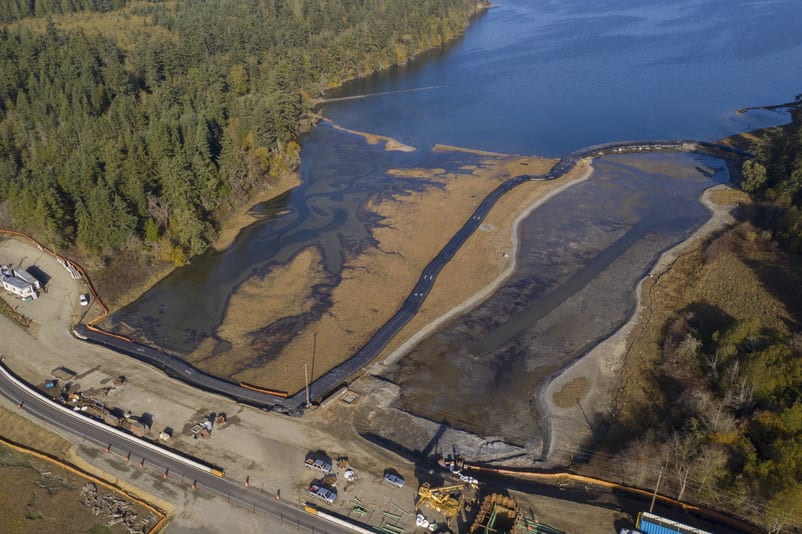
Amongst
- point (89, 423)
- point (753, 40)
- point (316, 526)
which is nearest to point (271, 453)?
point (316, 526)

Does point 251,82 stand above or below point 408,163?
above

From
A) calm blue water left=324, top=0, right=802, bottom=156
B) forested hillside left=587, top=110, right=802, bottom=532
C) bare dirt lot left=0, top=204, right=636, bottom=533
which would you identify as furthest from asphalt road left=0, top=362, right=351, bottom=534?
calm blue water left=324, top=0, right=802, bottom=156

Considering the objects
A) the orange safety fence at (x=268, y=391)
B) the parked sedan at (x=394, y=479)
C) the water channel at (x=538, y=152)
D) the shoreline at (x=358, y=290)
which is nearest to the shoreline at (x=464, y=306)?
the water channel at (x=538, y=152)

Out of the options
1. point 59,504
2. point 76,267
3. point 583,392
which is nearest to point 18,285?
point 76,267

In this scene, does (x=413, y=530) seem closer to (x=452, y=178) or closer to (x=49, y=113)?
(x=452, y=178)

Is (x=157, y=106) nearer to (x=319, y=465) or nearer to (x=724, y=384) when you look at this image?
(x=319, y=465)

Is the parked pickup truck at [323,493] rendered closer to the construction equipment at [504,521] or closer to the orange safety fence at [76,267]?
the construction equipment at [504,521]

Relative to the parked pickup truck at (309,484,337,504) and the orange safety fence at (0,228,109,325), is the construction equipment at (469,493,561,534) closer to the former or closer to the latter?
the parked pickup truck at (309,484,337,504)
